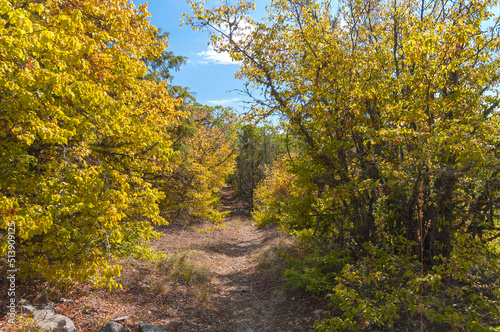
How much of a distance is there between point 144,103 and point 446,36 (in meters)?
5.55

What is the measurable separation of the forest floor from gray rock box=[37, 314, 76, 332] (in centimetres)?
33

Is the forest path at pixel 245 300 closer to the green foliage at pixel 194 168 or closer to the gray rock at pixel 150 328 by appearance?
the gray rock at pixel 150 328

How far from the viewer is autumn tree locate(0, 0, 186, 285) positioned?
10.3 feet

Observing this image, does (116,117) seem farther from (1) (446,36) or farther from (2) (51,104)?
(1) (446,36)

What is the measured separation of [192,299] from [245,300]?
154cm

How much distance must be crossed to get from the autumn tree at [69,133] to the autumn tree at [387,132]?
2518 mm

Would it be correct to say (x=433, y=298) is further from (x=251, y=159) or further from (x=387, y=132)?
(x=251, y=159)

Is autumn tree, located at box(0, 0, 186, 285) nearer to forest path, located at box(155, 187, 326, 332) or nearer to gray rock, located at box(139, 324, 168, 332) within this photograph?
gray rock, located at box(139, 324, 168, 332)

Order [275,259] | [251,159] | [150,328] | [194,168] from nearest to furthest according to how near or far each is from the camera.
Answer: [150,328] → [275,259] → [194,168] → [251,159]

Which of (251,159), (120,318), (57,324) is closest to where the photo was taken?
(57,324)

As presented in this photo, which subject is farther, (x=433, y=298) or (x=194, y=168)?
(x=194, y=168)

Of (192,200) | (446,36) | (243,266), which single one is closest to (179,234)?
(192,200)

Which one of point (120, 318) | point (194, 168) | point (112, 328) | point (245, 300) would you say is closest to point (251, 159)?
point (194, 168)

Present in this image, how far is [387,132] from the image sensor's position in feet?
13.6
